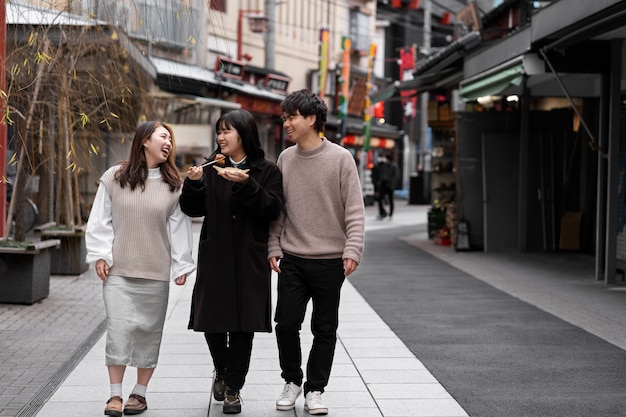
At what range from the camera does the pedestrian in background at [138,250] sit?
19.8ft

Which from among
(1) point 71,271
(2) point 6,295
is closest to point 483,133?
(1) point 71,271

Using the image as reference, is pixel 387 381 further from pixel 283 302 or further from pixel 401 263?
pixel 401 263

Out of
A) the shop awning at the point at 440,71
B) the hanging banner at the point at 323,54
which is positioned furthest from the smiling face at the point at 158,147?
the hanging banner at the point at 323,54

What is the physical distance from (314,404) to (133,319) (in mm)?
1153

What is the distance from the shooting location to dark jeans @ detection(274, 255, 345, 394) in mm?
6137

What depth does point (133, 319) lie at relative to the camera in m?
6.07

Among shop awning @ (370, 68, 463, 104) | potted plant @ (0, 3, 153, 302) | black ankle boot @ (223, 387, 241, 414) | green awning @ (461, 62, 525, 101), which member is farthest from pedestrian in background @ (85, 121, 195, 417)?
shop awning @ (370, 68, 463, 104)

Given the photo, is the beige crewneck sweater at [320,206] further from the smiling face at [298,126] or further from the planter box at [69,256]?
the planter box at [69,256]

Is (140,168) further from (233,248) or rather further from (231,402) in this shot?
(231,402)

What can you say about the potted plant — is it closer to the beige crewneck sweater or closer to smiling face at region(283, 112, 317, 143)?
smiling face at region(283, 112, 317, 143)

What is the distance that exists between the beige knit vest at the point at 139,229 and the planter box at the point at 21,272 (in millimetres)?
4861

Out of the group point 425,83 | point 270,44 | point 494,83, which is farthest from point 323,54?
point 494,83

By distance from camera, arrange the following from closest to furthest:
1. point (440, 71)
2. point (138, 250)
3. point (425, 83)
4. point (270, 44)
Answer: point (138, 250)
point (440, 71)
point (425, 83)
point (270, 44)

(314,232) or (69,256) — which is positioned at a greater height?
(314,232)
